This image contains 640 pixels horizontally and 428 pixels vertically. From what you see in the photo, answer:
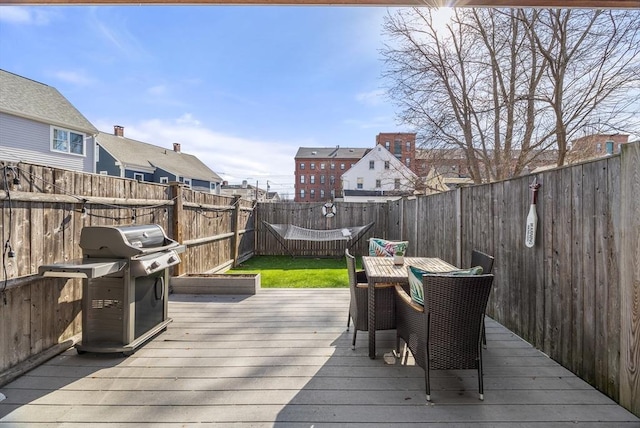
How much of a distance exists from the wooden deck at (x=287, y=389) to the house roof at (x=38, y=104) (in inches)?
445

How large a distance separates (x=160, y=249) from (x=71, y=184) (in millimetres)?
844

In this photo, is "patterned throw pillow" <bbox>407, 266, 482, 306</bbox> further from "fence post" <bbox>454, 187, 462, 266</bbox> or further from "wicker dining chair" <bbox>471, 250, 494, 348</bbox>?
"fence post" <bbox>454, 187, 462, 266</bbox>

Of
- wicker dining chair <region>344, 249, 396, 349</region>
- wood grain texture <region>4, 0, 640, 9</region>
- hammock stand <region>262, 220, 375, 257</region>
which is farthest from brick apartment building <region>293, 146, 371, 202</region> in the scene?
wood grain texture <region>4, 0, 640, 9</region>

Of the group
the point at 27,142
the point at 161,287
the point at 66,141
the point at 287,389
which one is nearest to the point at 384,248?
the point at 287,389

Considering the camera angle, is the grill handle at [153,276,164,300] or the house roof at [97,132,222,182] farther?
the house roof at [97,132,222,182]

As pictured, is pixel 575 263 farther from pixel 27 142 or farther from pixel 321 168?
pixel 321 168

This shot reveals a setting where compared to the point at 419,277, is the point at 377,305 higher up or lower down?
lower down

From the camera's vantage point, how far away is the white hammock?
773 centimetres

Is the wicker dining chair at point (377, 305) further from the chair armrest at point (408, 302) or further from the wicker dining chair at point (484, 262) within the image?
the wicker dining chair at point (484, 262)

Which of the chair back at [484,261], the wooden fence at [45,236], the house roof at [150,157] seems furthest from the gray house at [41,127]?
the chair back at [484,261]

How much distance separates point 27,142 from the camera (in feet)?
33.1

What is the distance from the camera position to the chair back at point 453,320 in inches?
70.8

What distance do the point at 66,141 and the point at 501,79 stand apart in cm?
1375

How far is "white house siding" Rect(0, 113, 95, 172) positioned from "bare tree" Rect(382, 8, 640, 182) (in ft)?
34.8
